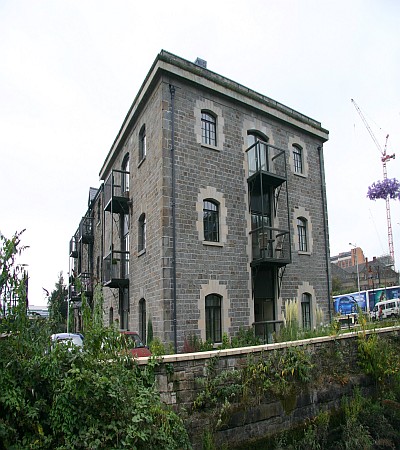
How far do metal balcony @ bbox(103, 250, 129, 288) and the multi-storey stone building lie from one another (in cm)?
7

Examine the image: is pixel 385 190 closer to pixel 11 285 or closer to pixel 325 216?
pixel 11 285

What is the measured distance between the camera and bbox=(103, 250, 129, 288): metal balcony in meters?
17.5

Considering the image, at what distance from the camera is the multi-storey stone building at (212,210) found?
45.2 feet

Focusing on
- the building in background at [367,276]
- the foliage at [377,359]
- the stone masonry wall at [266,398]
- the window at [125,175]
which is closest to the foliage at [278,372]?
the stone masonry wall at [266,398]

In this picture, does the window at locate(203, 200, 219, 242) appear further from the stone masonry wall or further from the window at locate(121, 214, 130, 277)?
the stone masonry wall

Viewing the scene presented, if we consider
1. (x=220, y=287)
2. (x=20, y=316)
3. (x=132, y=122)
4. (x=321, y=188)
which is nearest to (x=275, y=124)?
(x=321, y=188)

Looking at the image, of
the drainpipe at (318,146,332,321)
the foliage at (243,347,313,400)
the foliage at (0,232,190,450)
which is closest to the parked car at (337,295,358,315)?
the drainpipe at (318,146,332,321)

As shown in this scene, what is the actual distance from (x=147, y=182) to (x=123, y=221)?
457cm

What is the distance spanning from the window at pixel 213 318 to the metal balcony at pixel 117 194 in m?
6.69

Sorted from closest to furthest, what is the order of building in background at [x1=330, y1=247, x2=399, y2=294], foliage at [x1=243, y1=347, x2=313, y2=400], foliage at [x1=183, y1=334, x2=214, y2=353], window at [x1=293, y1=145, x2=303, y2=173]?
foliage at [x1=243, y1=347, x2=313, y2=400]
foliage at [x1=183, y1=334, x2=214, y2=353]
window at [x1=293, y1=145, x2=303, y2=173]
building in background at [x1=330, y1=247, x2=399, y2=294]

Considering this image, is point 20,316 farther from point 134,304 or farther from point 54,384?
point 134,304

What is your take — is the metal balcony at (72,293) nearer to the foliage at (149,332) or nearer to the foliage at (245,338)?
the foliage at (149,332)

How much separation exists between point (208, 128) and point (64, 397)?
12.5 m

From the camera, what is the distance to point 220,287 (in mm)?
14312
